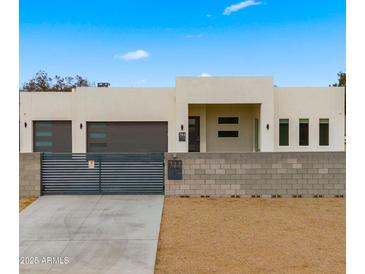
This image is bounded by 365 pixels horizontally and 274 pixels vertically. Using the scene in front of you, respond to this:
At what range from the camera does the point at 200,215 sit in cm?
998

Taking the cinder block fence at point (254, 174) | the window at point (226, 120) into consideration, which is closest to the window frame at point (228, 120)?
the window at point (226, 120)

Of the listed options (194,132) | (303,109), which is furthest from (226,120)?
(303,109)

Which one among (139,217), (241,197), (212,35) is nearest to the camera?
(139,217)

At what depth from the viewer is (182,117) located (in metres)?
20.7

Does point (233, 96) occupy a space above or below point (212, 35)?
below

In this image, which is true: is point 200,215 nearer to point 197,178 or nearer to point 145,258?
point 197,178

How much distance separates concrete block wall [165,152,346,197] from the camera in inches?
482

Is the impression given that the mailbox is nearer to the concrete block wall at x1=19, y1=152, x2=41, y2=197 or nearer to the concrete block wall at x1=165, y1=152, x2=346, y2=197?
the concrete block wall at x1=165, y1=152, x2=346, y2=197

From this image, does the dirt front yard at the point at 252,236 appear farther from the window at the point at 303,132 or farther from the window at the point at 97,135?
the window at the point at 97,135

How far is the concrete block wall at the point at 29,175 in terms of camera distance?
39.7 feet

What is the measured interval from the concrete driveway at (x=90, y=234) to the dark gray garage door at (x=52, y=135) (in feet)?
36.5

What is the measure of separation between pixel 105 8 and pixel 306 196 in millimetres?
17436
